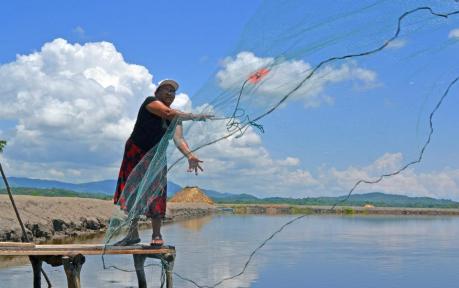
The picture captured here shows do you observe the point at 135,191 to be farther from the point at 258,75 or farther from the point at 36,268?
the point at 36,268

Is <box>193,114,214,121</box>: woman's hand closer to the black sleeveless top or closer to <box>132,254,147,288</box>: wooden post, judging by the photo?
the black sleeveless top

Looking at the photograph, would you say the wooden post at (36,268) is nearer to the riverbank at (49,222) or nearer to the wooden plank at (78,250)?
the wooden plank at (78,250)

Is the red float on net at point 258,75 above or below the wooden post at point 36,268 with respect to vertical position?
above

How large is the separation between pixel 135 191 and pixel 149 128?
2.14ft

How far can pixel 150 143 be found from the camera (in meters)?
7.00

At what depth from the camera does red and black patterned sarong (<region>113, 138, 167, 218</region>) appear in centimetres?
666

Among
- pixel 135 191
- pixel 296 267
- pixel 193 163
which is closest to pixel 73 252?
pixel 135 191

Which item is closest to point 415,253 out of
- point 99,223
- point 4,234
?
point 4,234

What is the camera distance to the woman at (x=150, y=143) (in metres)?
6.76

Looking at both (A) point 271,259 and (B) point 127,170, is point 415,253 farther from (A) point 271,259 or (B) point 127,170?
(B) point 127,170

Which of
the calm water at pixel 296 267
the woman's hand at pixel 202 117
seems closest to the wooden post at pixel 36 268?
the calm water at pixel 296 267

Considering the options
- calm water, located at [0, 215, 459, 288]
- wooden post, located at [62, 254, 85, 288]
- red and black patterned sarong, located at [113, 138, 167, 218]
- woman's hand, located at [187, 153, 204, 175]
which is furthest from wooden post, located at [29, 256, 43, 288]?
woman's hand, located at [187, 153, 204, 175]

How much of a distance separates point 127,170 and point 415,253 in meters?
14.7

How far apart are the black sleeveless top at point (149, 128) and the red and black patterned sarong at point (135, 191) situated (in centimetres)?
9
